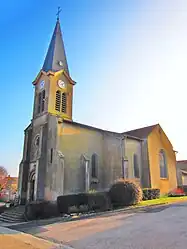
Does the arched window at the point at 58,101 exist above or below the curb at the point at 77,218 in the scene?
above

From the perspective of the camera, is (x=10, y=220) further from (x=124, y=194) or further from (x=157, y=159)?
(x=157, y=159)

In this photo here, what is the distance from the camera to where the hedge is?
16.1m

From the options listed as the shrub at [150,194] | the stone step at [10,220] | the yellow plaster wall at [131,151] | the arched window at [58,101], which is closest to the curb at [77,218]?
the stone step at [10,220]

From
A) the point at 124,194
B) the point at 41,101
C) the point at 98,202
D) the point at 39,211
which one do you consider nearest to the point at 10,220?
the point at 39,211

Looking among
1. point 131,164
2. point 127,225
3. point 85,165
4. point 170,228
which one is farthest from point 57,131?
point 170,228

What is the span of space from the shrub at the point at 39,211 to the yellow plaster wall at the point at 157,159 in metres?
13.3

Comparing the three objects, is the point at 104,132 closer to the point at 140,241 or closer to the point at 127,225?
the point at 127,225

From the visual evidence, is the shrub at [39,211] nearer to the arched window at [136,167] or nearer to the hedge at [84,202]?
the hedge at [84,202]

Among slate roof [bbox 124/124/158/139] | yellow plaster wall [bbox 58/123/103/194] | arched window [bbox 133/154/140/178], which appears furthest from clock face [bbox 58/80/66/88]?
arched window [bbox 133/154/140/178]

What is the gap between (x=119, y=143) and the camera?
25.0 metres

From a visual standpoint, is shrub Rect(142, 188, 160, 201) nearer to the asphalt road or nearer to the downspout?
the downspout

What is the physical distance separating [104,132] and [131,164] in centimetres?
482

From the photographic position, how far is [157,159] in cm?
2761

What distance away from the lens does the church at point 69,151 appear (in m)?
19.6
